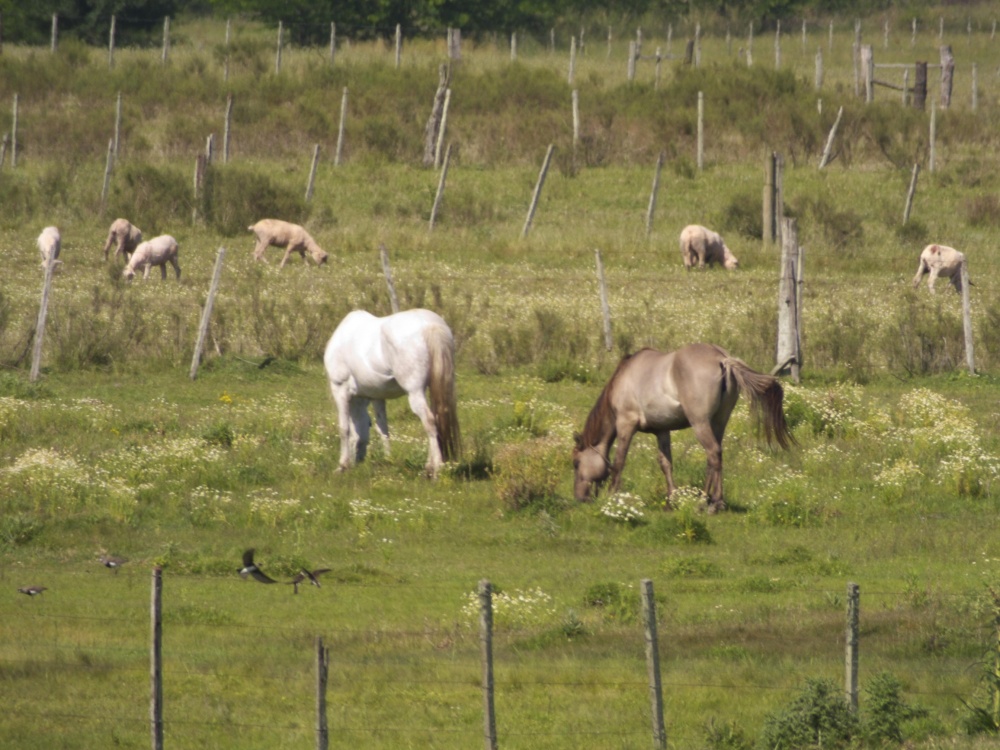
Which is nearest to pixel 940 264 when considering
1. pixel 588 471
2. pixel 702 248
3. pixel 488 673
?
pixel 702 248

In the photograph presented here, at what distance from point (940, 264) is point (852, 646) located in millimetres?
21216

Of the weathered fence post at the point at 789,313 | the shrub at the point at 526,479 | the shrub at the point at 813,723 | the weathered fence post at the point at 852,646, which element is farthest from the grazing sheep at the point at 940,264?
the shrub at the point at 813,723

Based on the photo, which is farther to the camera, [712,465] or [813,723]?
[712,465]

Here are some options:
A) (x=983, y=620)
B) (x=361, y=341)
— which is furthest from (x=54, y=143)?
(x=983, y=620)

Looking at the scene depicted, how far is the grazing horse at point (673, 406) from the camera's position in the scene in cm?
1412

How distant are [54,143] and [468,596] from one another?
31.9 meters

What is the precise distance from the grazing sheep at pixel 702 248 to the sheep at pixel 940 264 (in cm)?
378

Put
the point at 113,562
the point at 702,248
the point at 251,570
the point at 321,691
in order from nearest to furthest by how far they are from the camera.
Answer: the point at 321,691 < the point at 251,570 < the point at 113,562 < the point at 702,248

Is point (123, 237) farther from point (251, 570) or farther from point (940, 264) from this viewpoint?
point (251, 570)

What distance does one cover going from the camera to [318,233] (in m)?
32.4

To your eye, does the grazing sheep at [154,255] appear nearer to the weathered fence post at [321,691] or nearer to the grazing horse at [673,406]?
the grazing horse at [673,406]

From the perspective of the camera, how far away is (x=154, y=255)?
27.4 m

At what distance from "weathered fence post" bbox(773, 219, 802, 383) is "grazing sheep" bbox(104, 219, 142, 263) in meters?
13.9

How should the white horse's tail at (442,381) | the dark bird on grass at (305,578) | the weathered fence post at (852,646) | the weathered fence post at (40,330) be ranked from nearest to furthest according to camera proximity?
the weathered fence post at (852,646) < the dark bird on grass at (305,578) < the white horse's tail at (442,381) < the weathered fence post at (40,330)
